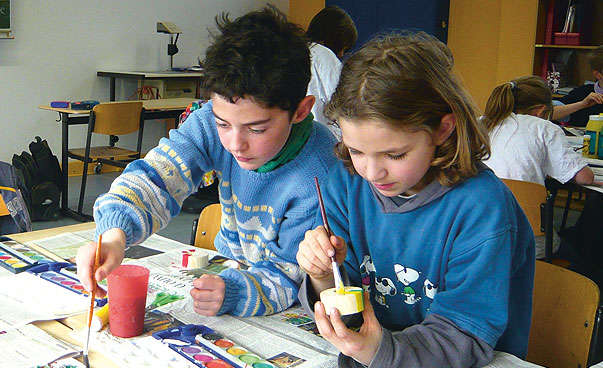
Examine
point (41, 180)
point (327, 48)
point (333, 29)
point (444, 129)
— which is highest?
point (333, 29)

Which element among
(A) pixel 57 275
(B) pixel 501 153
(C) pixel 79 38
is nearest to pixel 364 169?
(A) pixel 57 275

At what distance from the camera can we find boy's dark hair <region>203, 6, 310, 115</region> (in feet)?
4.12

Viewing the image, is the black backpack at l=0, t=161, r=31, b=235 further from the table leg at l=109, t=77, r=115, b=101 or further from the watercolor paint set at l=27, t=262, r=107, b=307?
the table leg at l=109, t=77, r=115, b=101

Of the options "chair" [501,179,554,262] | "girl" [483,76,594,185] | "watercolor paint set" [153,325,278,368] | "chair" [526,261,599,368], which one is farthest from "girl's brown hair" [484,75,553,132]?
"watercolor paint set" [153,325,278,368]

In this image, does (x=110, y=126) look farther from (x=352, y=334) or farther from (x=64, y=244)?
(x=352, y=334)

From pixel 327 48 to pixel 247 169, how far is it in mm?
2239

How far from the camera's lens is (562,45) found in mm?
5641

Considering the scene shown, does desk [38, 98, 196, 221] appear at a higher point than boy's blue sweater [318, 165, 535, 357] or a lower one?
lower

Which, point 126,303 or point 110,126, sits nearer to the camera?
point 126,303

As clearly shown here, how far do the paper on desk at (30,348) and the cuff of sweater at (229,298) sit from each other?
0.87 feet

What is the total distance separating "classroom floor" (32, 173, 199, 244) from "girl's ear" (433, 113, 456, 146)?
2943 mm

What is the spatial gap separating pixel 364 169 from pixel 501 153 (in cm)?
210

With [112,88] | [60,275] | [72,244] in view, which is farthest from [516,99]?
[112,88]

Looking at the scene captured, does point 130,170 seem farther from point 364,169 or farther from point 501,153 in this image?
point 501,153
